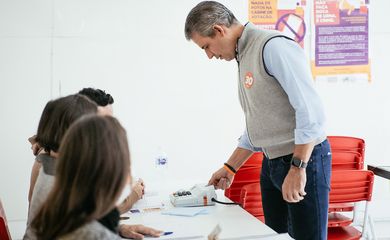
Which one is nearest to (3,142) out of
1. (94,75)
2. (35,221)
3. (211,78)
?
(94,75)

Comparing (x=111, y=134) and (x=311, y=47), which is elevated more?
(x=311, y=47)

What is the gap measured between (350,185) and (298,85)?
823 millimetres

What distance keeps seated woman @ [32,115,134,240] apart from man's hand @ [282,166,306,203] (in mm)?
892

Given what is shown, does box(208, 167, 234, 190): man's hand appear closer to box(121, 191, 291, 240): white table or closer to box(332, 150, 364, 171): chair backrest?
box(121, 191, 291, 240): white table

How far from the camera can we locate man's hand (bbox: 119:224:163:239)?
1.53 metres

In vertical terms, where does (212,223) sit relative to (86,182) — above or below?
below

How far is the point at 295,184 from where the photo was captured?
1.73m

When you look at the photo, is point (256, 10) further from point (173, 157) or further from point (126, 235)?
point (126, 235)

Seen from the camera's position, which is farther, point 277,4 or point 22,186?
point 277,4

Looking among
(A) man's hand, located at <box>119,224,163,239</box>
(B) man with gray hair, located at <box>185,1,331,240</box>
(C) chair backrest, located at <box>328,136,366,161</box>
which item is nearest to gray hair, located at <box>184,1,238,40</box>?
(B) man with gray hair, located at <box>185,1,331,240</box>

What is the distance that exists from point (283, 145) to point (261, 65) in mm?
323

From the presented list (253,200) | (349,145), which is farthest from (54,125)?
(349,145)

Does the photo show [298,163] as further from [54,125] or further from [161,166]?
[161,166]

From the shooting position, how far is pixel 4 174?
11.4 feet
